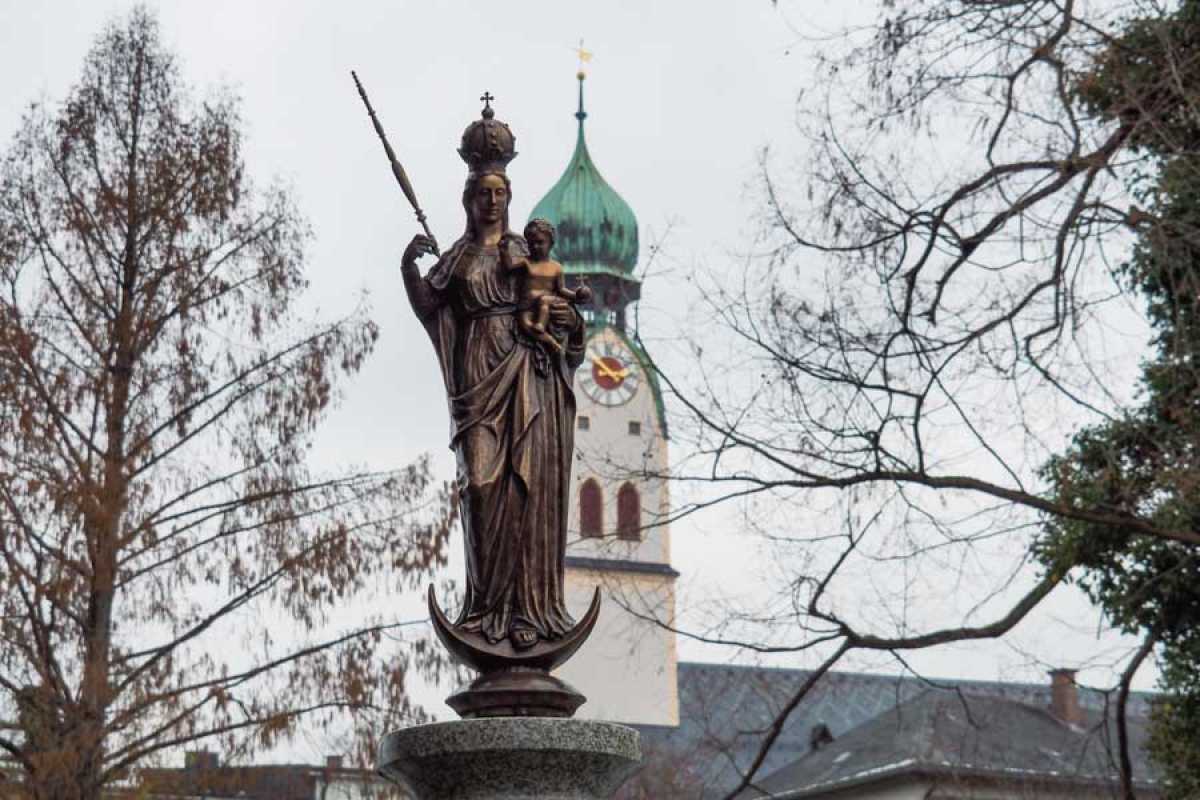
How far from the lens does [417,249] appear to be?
7098 mm

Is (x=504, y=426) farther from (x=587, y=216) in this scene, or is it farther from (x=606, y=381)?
(x=606, y=381)

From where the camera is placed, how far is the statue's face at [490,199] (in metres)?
7.27

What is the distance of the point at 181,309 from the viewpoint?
46.6 feet

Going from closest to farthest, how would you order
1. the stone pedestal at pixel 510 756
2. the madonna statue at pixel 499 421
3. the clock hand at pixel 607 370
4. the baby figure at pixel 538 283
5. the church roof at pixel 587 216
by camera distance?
the stone pedestal at pixel 510 756, the madonna statue at pixel 499 421, the baby figure at pixel 538 283, the church roof at pixel 587 216, the clock hand at pixel 607 370

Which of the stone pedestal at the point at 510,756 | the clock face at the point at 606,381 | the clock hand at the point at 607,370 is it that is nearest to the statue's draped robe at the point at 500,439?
the stone pedestal at the point at 510,756

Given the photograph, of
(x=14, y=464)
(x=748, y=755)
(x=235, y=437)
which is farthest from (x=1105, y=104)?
(x=748, y=755)

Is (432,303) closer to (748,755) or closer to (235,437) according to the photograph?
(235,437)

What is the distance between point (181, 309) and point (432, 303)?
296 inches

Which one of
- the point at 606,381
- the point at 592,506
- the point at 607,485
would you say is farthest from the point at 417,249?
the point at 606,381

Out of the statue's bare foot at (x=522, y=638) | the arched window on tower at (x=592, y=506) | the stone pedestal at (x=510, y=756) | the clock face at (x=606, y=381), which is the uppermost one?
the clock face at (x=606, y=381)

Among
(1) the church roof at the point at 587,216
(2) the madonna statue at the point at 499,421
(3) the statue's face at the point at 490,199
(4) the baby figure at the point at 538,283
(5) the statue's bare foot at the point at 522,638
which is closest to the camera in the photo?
(5) the statue's bare foot at the point at 522,638

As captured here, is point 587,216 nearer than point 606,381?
Yes

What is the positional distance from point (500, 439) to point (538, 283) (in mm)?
626

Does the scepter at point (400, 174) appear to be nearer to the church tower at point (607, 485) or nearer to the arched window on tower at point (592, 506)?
the church tower at point (607, 485)
